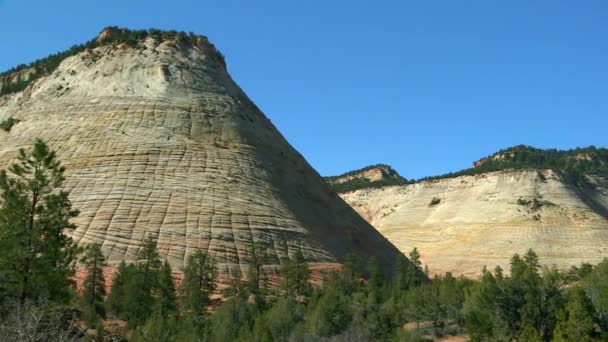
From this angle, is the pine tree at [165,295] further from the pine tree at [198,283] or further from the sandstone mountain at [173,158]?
the sandstone mountain at [173,158]

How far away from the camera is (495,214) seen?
336 feet

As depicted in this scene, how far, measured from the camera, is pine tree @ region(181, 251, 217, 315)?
38312 mm

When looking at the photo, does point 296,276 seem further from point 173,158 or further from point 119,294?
point 173,158

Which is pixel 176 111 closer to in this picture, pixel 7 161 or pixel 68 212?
pixel 7 161

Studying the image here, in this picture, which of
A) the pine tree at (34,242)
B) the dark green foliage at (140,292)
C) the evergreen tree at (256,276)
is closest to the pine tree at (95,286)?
the dark green foliage at (140,292)

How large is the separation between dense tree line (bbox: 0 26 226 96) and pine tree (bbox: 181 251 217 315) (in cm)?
3814

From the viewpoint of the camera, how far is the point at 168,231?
1946 inches

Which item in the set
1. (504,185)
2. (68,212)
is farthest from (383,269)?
(504,185)

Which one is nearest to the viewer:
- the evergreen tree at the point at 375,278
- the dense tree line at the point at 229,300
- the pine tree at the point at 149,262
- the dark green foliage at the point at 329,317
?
the dense tree line at the point at 229,300

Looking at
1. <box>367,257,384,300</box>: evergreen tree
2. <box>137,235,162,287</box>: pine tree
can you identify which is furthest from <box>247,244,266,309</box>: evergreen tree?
<box>367,257,384,300</box>: evergreen tree

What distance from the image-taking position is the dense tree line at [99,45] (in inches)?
3059

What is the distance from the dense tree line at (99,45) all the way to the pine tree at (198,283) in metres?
38.1

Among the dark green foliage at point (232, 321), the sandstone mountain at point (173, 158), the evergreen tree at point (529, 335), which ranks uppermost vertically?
the sandstone mountain at point (173, 158)

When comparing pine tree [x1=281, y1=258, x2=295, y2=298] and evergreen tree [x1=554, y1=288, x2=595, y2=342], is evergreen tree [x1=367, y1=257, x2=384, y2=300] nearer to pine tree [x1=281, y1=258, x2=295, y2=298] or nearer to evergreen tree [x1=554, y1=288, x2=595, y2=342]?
pine tree [x1=281, y1=258, x2=295, y2=298]
